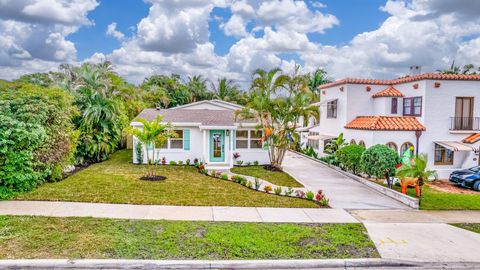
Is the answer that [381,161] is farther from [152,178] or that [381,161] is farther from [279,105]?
[152,178]

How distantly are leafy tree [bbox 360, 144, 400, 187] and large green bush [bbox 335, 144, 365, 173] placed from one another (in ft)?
8.44

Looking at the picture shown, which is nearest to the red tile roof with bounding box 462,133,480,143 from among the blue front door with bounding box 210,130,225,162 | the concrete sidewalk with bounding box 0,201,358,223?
the concrete sidewalk with bounding box 0,201,358,223

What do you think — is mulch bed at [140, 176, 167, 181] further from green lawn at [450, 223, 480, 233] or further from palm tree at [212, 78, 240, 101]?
palm tree at [212, 78, 240, 101]

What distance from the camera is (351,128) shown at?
870 inches

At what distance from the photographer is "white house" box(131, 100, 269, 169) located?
2033 centimetres

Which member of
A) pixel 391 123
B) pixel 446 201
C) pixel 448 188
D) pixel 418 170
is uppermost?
pixel 391 123

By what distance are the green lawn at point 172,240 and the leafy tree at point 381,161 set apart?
20.5 ft

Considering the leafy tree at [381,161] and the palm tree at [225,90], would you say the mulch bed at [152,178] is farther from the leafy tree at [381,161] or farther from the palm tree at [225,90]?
the palm tree at [225,90]

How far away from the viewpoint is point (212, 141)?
20.5 metres

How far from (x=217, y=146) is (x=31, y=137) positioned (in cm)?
1048

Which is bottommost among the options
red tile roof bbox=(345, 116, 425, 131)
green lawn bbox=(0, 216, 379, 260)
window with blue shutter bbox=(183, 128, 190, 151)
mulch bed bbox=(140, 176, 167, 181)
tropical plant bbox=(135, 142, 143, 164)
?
green lawn bbox=(0, 216, 379, 260)

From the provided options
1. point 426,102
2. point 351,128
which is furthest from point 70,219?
point 426,102

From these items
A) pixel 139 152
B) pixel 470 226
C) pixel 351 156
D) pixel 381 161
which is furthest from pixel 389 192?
pixel 139 152

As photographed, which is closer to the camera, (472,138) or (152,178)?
(152,178)
